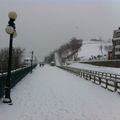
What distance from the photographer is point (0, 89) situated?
51.1 feet

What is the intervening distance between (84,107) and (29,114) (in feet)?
10.5

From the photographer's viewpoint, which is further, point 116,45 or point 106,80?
point 116,45

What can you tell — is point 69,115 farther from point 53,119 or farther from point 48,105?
point 48,105

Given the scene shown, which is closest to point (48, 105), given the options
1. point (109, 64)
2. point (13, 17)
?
point (13, 17)

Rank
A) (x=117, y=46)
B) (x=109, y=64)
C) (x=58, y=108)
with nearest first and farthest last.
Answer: (x=58, y=108) < (x=109, y=64) < (x=117, y=46)

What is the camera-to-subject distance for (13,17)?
1474 centimetres

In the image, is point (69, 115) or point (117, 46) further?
point (117, 46)

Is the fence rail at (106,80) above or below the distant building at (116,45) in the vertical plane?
below

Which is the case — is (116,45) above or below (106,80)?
above

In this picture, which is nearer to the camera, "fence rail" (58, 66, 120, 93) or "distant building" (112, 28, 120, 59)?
"fence rail" (58, 66, 120, 93)

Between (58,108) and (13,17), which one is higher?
(13,17)

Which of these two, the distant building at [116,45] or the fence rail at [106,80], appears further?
the distant building at [116,45]

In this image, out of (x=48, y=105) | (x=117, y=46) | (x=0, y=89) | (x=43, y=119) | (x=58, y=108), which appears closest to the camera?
(x=43, y=119)

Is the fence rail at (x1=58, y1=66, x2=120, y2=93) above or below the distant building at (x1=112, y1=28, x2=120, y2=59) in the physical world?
below
